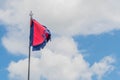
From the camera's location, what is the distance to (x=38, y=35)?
4566 cm

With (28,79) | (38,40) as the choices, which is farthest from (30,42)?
(28,79)

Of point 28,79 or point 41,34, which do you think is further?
point 41,34

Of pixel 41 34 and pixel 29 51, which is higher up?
pixel 41 34

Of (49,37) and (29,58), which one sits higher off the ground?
(49,37)

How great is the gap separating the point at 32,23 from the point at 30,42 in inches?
107

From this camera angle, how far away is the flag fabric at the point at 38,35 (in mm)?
44594

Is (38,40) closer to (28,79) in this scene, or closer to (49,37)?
(49,37)

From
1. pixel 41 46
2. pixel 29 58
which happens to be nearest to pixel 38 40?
pixel 41 46

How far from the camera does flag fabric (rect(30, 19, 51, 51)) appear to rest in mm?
44594

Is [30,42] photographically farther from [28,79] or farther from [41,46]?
[28,79]

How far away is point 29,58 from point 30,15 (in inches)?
222

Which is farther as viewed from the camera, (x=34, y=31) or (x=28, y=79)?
(x=34, y=31)

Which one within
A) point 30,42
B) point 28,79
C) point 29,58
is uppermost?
point 30,42

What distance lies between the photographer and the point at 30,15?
43938 mm
